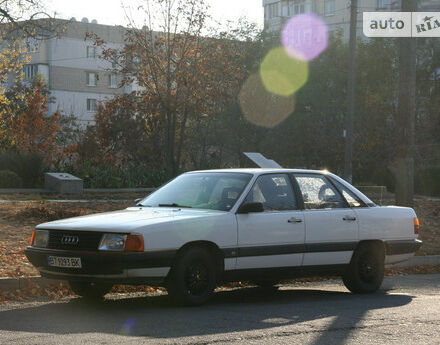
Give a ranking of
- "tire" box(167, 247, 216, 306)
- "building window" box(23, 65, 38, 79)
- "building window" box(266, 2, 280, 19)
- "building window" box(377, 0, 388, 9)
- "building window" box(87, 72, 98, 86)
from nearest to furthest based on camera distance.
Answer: "tire" box(167, 247, 216, 306) → "building window" box(377, 0, 388, 9) → "building window" box(23, 65, 38, 79) → "building window" box(266, 2, 280, 19) → "building window" box(87, 72, 98, 86)

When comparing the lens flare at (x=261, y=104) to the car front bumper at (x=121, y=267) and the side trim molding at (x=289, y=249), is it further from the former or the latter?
the car front bumper at (x=121, y=267)

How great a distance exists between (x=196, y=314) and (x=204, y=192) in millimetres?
2000

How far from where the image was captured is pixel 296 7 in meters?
88.6

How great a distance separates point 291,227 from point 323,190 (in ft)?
3.29

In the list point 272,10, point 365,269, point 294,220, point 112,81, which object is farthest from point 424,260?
point 112,81

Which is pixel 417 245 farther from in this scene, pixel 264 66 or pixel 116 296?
pixel 264 66

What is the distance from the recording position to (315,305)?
34.4 feet

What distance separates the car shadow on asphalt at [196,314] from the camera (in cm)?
846

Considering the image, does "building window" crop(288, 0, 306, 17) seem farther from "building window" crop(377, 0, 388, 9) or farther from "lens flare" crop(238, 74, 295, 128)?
"lens flare" crop(238, 74, 295, 128)

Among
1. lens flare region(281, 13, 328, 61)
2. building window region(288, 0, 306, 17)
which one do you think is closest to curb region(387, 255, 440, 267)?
lens flare region(281, 13, 328, 61)

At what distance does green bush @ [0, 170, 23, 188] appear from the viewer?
100 ft

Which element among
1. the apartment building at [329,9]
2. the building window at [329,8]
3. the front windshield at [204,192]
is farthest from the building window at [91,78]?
the front windshield at [204,192]

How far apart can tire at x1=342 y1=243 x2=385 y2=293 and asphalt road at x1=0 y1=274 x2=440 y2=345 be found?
0.72 ft

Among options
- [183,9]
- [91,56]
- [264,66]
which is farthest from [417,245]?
[91,56]
